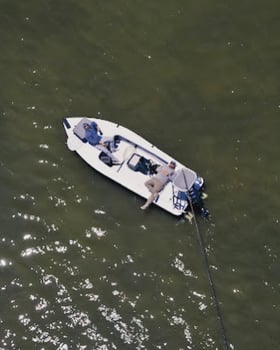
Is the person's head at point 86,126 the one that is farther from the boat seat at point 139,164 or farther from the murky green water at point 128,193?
the boat seat at point 139,164

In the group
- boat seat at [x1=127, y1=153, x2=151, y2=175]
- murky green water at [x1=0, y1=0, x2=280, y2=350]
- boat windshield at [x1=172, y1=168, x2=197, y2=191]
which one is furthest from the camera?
boat seat at [x1=127, y1=153, x2=151, y2=175]

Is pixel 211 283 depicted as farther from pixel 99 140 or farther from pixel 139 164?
pixel 99 140

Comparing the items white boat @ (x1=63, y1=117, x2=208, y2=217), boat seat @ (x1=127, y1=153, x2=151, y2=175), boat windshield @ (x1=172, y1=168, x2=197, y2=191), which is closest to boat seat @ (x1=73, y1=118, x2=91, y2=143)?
white boat @ (x1=63, y1=117, x2=208, y2=217)

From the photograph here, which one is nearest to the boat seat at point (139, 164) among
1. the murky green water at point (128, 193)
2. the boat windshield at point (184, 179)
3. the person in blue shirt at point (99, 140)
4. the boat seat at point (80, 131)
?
the person in blue shirt at point (99, 140)

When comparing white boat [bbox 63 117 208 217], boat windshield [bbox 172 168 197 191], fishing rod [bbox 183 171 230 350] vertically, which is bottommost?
fishing rod [bbox 183 171 230 350]

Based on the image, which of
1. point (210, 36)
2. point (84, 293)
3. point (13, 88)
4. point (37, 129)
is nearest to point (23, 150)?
point (37, 129)

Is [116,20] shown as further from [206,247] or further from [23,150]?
[206,247]

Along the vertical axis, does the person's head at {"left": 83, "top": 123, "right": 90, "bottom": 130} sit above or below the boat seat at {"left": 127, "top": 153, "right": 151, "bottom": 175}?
above

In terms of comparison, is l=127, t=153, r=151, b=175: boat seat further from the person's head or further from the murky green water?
the person's head
